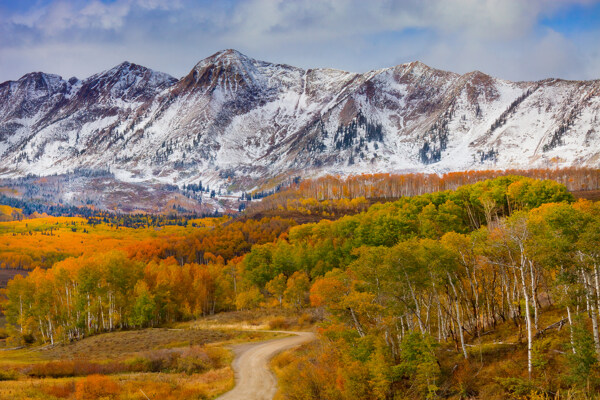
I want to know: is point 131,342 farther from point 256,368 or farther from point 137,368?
point 256,368

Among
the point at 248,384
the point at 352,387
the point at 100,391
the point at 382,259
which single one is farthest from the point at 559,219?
the point at 100,391

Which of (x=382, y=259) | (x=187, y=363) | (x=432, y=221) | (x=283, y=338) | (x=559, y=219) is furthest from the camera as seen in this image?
(x=432, y=221)

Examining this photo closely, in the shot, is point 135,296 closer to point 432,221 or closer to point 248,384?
point 248,384

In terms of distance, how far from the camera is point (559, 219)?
112 feet

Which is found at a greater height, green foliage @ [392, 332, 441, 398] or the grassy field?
green foliage @ [392, 332, 441, 398]

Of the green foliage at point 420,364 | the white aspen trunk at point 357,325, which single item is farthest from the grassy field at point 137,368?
the green foliage at point 420,364

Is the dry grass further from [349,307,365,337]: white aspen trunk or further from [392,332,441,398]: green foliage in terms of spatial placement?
[392,332,441,398]: green foliage

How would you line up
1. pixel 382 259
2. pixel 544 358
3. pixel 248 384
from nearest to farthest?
Result: pixel 544 358
pixel 382 259
pixel 248 384

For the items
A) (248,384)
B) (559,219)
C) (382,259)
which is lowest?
(248,384)

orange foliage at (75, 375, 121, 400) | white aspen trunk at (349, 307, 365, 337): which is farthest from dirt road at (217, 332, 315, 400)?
white aspen trunk at (349, 307, 365, 337)

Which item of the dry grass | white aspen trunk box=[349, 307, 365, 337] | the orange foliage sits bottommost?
the dry grass

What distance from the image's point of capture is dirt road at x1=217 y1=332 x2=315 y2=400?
42.4 metres

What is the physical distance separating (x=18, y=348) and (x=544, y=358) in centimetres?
9953

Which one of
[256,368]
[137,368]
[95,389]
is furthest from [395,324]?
[137,368]
